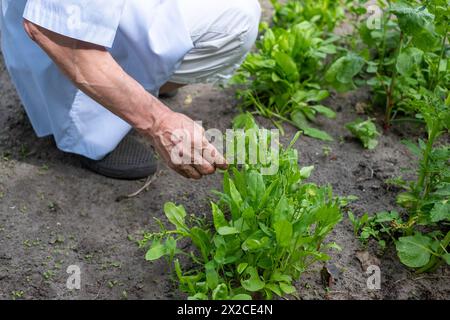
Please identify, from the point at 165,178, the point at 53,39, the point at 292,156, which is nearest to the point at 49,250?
the point at 165,178

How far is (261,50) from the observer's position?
9.03 ft

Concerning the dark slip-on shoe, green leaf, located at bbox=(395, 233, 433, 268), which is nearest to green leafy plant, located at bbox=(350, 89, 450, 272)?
green leaf, located at bbox=(395, 233, 433, 268)

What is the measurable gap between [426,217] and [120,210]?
37.8 inches

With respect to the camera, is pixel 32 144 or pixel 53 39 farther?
pixel 32 144

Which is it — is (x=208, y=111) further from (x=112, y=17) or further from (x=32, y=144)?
(x=112, y=17)

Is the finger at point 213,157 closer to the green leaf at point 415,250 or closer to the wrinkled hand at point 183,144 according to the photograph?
the wrinkled hand at point 183,144

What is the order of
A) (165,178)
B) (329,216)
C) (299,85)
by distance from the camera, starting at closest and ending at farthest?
(329,216) < (165,178) < (299,85)

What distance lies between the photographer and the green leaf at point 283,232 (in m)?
1.76

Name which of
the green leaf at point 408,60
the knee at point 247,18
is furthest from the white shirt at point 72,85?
the green leaf at point 408,60

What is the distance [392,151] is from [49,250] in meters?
1.26

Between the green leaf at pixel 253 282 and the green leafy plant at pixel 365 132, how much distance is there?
2.91 ft

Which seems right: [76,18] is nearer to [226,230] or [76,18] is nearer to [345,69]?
[226,230]

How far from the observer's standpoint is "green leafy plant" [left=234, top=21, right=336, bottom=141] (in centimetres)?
262

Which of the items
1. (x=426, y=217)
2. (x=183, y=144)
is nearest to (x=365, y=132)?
(x=426, y=217)
